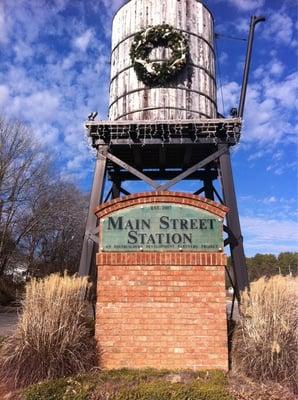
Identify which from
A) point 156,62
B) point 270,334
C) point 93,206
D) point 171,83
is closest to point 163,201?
point 270,334

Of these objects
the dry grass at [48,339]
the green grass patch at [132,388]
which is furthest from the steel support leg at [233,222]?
the dry grass at [48,339]

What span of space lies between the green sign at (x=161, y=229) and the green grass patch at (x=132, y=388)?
177 cm

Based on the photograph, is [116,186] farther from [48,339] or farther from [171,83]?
[48,339]

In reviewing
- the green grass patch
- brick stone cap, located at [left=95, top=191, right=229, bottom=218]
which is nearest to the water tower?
brick stone cap, located at [left=95, top=191, right=229, bottom=218]

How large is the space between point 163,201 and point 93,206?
2.64 m

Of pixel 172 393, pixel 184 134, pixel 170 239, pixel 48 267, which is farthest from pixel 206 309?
pixel 48 267

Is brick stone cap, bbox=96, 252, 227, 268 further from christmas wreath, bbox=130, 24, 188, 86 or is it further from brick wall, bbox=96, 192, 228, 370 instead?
christmas wreath, bbox=130, 24, 188, 86

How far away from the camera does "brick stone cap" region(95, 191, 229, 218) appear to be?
669 centimetres

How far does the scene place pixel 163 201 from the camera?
22.1 ft

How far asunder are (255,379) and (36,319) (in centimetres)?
285

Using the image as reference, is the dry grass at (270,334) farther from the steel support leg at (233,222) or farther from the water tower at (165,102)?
the water tower at (165,102)

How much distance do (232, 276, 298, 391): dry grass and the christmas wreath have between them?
5.09 m

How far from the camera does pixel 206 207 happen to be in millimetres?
6695

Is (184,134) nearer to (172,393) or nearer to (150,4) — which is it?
(150,4)
